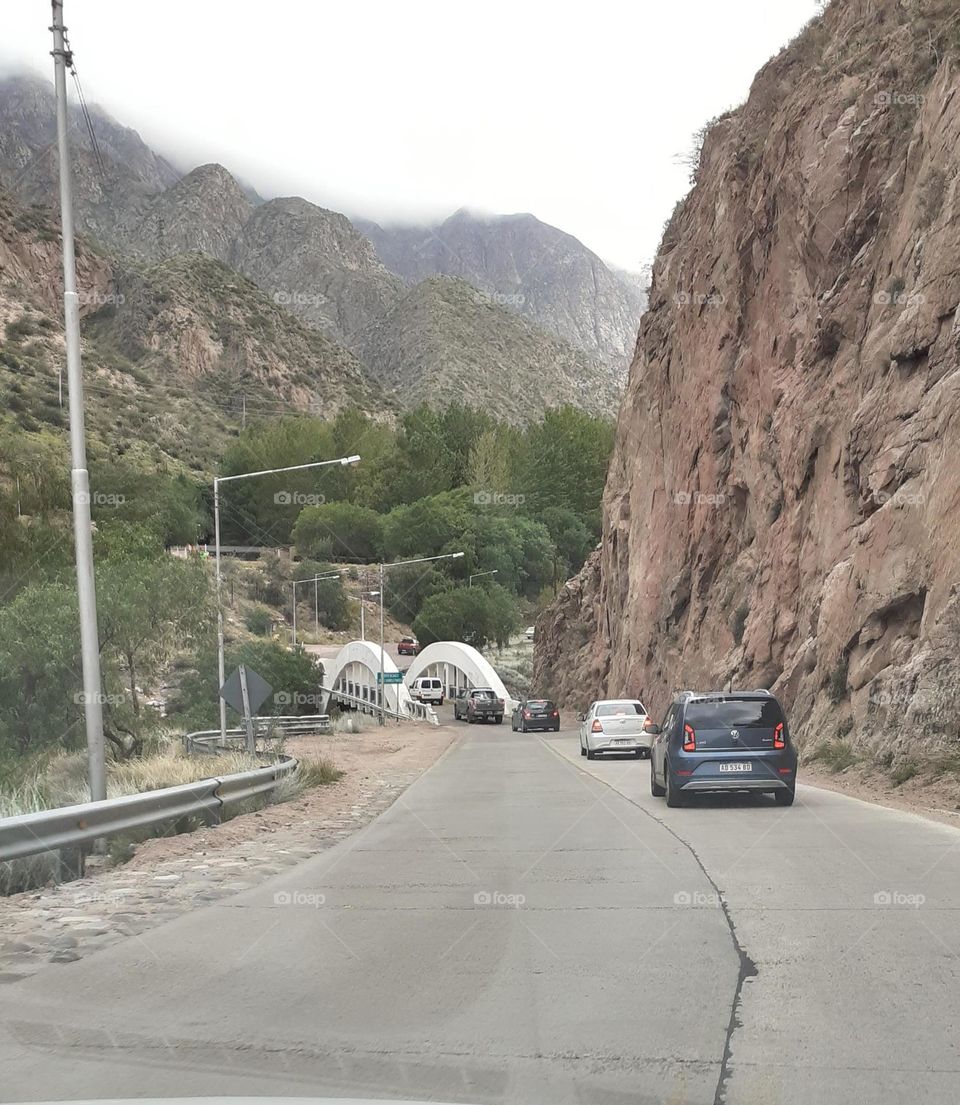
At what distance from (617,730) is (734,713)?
1521 cm

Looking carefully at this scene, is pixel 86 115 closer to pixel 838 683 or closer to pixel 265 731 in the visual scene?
pixel 838 683

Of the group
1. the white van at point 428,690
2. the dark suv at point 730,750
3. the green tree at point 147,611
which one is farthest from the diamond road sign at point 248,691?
the white van at point 428,690

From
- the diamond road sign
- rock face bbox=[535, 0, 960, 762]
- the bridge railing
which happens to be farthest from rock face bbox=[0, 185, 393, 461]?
the diamond road sign

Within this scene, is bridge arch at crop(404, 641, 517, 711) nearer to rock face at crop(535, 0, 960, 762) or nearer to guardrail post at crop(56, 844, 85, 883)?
rock face at crop(535, 0, 960, 762)

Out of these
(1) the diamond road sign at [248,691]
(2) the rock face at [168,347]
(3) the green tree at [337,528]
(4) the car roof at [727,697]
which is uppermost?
(2) the rock face at [168,347]

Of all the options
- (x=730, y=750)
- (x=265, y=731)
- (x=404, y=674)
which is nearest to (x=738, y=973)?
(x=730, y=750)

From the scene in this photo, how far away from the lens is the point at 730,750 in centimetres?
1700

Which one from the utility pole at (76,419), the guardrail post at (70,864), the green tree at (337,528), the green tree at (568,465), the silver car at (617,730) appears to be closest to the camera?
the guardrail post at (70,864)

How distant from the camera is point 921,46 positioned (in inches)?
1268

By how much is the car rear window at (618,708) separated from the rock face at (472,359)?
11827 centimetres

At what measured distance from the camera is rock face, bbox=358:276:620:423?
516 ft

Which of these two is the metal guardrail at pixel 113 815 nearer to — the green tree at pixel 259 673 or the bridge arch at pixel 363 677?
the green tree at pixel 259 673

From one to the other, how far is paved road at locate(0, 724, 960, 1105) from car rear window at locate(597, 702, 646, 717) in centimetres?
2098

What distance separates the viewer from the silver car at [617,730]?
106 feet
